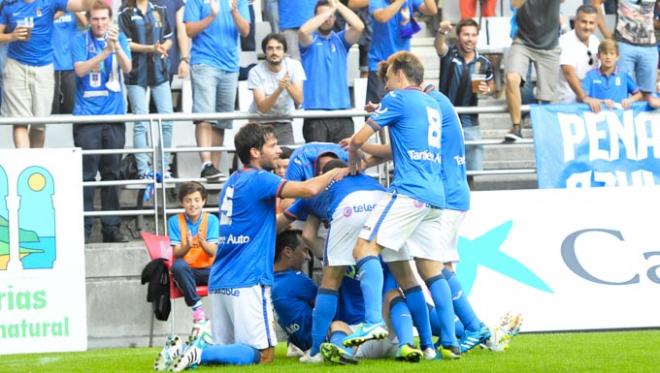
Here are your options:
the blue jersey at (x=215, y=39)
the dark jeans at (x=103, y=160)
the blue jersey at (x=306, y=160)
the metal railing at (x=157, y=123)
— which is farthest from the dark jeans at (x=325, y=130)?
the blue jersey at (x=306, y=160)

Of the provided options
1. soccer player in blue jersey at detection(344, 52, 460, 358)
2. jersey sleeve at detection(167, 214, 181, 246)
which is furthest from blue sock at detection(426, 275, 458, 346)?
jersey sleeve at detection(167, 214, 181, 246)

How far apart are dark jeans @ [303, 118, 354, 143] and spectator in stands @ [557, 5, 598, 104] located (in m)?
2.72

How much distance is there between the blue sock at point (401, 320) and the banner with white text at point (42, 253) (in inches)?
143

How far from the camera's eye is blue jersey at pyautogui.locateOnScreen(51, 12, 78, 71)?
16.4m

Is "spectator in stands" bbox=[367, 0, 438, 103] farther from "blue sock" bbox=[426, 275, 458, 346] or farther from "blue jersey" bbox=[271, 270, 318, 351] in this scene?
"blue sock" bbox=[426, 275, 458, 346]

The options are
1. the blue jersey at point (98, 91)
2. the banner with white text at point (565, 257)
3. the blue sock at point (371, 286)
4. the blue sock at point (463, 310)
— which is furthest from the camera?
the blue jersey at point (98, 91)

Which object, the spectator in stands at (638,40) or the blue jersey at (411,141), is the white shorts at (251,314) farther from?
the spectator in stands at (638,40)

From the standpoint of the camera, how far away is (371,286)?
11.0 meters

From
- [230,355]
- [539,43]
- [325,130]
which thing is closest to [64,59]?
[325,130]

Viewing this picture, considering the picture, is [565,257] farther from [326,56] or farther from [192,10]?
[192,10]

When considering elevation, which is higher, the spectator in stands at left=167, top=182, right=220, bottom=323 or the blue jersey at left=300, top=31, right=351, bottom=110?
the blue jersey at left=300, top=31, right=351, bottom=110

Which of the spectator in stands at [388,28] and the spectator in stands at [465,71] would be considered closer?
the spectator in stands at [465,71]

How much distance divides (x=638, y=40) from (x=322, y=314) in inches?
318

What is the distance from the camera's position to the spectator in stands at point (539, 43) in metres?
17.0
